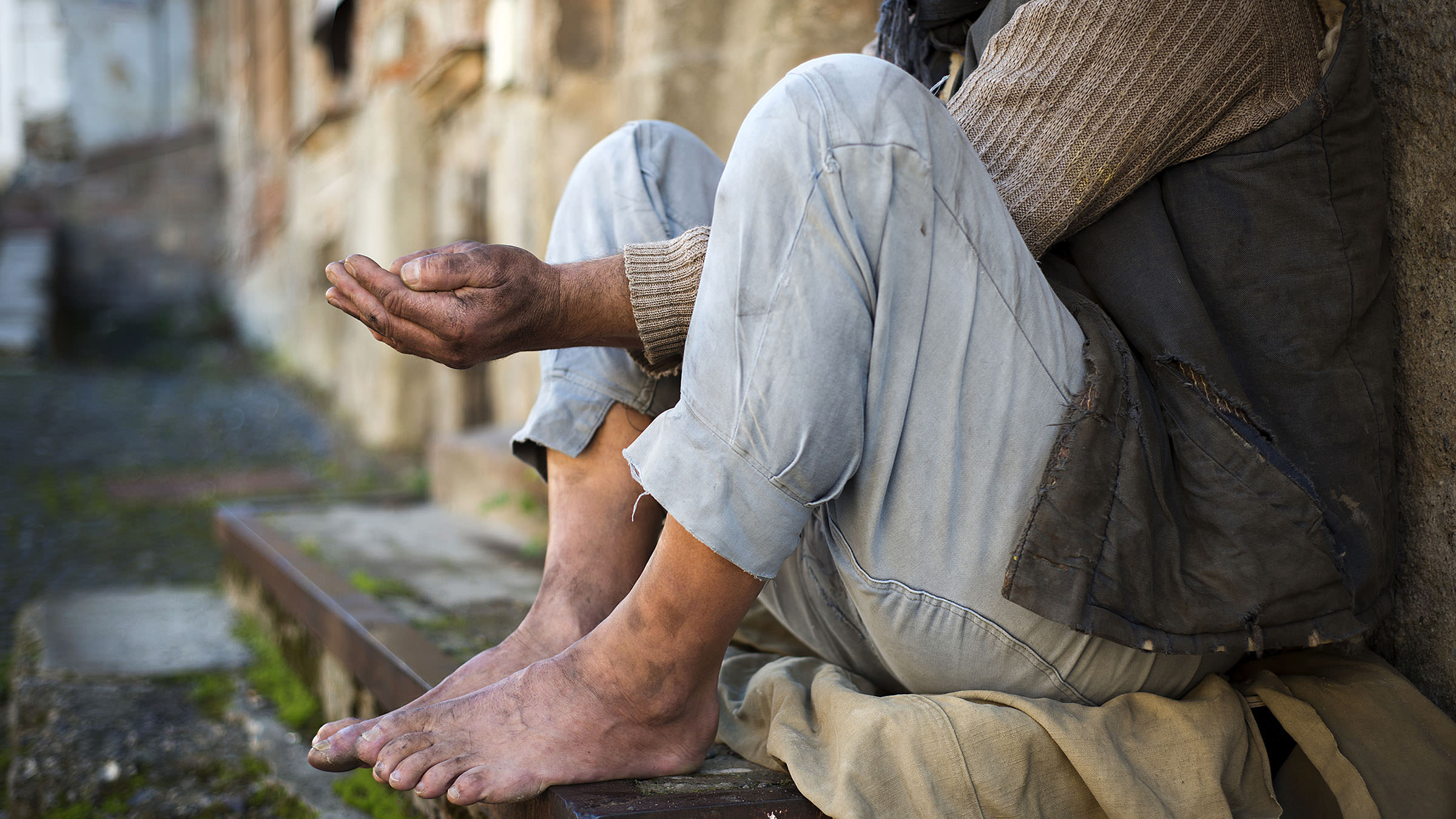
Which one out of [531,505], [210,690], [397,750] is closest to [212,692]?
[210,690]

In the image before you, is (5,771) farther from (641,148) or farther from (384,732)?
(641,148)

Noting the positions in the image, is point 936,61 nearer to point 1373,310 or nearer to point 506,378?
point 1373,310

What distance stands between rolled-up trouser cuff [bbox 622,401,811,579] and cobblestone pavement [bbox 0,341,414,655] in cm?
238

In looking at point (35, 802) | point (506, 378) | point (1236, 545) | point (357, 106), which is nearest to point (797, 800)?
point (1236, 545)

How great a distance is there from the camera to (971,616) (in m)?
1.00

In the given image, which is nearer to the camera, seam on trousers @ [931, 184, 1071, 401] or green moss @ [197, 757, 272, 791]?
seam on trousers @ [931, 184, 1071, 401]

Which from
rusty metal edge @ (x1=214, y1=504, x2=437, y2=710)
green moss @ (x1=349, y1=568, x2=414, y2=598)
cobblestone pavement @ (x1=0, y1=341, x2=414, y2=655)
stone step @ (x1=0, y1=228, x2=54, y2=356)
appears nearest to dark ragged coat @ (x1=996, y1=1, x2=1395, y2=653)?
rusty metal edge @ (x1=214, y1=504, x2=437, y2=710)

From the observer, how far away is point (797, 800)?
1.00 meters

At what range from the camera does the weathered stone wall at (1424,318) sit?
117 cm

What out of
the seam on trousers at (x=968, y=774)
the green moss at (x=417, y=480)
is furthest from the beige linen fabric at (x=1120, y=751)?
the green moss at (x=417, y=480)

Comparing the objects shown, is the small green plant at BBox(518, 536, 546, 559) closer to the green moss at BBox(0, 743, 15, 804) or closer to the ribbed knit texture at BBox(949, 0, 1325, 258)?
the green moss at BBox(0, 743, 15, 804)

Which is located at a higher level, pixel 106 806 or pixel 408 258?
pixel 408 258

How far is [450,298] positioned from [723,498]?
0.32m

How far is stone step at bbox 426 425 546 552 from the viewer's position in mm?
2920
